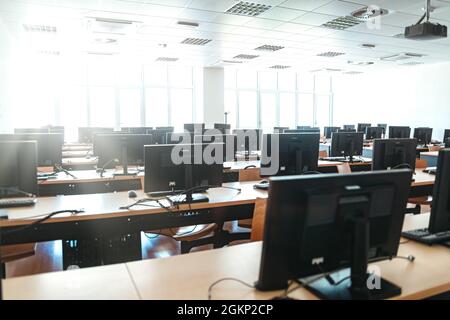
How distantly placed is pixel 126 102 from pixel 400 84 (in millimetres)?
9240

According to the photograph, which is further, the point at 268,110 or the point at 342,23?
the point at 268,110

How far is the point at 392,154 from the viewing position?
356 centimetres

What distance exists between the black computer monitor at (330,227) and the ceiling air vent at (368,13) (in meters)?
4.99

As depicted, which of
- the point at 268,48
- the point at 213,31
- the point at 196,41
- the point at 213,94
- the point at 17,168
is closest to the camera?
the point at 17,168

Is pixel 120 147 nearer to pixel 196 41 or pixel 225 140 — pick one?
pixel 225 140

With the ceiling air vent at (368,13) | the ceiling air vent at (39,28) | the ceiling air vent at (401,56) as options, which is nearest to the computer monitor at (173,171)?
the ceiling air vent at (368,13)

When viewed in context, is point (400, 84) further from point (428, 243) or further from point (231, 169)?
point (428, 243)

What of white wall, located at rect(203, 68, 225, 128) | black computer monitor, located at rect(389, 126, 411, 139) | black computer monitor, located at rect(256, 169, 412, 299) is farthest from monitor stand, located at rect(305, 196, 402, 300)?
white wall, located at rect(203, 68, 225, 128)

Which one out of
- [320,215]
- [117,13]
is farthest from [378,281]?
[117,13]

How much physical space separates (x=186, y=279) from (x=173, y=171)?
1401mm

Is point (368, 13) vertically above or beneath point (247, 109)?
above

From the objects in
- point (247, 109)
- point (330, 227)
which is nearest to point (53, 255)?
point (330, 227)

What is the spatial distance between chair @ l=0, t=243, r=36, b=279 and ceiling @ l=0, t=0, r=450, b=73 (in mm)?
3947

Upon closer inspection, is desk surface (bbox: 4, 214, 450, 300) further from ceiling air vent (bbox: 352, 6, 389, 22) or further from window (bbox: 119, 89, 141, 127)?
window (bbox: 119, 89, 141, 127)
